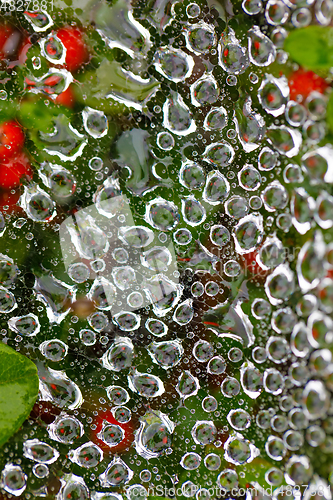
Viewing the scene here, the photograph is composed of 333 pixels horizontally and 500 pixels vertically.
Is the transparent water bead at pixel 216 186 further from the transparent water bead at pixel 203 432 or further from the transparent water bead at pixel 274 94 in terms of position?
the transparent water bead at pixel 203 432

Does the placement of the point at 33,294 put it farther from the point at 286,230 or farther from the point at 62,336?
the point at 286,230

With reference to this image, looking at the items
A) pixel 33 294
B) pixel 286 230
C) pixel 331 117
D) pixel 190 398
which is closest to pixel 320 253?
pixel 286 230

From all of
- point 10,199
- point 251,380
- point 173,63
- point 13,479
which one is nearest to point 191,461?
point 251,380

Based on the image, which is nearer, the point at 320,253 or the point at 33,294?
the point at 320,253

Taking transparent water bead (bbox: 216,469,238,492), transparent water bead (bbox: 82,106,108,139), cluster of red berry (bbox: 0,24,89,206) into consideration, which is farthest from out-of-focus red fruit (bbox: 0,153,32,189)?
transparent water bead (bbox: 216,469,238,492)

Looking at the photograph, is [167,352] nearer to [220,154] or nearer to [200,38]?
[220,154]
